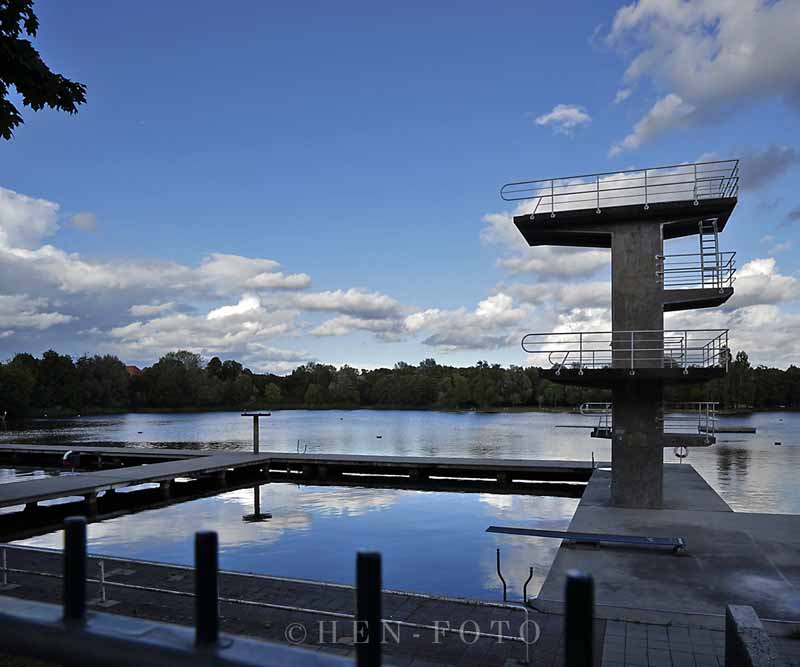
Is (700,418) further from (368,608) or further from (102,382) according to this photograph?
(102,382)

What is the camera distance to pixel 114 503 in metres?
22.3

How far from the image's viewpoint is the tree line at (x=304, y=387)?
4527 inches

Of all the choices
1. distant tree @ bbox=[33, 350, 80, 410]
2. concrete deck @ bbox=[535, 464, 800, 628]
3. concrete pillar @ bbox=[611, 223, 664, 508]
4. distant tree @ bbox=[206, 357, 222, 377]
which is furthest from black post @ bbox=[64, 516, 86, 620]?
distant tree @ bbox=[206, 357, 222, 377]

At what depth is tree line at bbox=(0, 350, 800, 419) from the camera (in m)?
115

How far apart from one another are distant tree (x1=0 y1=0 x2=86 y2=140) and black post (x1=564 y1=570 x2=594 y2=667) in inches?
370

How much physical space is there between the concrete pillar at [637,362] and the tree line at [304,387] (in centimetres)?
8860

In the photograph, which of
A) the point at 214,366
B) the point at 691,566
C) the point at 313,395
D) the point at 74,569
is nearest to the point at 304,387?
the point at 313,395

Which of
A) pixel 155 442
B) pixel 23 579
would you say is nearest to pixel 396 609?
pixel 23 579

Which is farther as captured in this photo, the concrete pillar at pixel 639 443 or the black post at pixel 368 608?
the concrete pillar at pixel 639 443

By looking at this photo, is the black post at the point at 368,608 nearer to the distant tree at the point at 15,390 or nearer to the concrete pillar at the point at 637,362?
the concrete pillar at the point at 637,362

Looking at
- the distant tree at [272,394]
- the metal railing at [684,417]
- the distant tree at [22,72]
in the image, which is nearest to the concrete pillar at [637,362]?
the metal railing at [684,417]

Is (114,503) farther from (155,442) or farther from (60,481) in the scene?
(155,442)

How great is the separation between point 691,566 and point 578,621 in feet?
37.2

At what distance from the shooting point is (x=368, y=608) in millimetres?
1150
